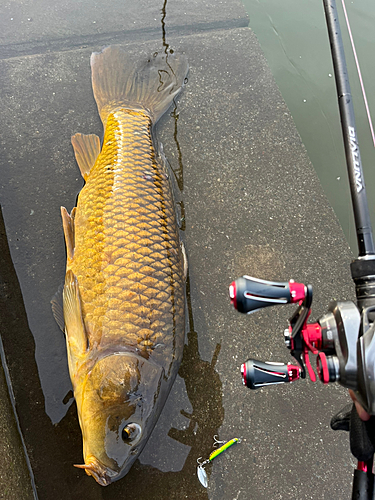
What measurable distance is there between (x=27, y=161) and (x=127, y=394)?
6.28ft

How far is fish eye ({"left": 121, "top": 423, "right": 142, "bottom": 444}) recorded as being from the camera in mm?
1876

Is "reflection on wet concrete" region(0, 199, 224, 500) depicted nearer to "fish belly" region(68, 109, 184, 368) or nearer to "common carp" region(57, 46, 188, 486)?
"common carp" region(57, 46, 188, 486)

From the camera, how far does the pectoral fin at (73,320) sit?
2.08 metres

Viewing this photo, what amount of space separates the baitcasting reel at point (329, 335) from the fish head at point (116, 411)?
0.75 meters

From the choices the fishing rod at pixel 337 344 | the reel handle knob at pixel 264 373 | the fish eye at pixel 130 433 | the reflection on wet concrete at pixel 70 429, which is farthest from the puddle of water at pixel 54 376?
the reel handle knob at pixel 264 373

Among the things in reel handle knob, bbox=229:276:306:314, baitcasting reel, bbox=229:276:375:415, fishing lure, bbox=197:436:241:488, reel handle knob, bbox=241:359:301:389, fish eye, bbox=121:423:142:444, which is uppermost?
reel handle knob, bbox=229:276:306:314

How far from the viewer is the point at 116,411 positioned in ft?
6.20

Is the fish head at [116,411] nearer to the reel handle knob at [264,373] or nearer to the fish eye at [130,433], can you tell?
the fish eye at [130,433]

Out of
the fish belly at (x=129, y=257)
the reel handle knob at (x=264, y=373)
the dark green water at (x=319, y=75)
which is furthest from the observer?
the dark green water at (x=319, y=75)

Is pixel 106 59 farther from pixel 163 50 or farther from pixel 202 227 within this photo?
pixel 202 227

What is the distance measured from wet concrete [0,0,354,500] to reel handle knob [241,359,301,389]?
1108 millimetres

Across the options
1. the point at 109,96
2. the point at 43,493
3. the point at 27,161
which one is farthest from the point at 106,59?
the point at 43,493

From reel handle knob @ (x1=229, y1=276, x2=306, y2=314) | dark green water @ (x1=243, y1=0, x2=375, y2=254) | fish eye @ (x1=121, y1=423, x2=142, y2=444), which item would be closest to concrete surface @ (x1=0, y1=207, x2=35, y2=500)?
fish eye @ (x1=121, y1=423, x2=142, y2=444)

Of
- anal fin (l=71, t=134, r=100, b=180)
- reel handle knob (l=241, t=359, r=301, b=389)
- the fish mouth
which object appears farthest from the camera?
anal fin (l=71, t=134, r=100, b=180)
